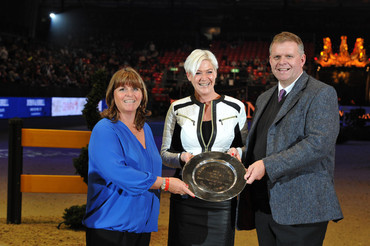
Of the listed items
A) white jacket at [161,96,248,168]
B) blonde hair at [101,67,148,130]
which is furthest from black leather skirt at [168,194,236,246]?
blonde hair at [101,67,148,130]

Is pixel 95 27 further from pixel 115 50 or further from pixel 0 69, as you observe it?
pixel 0 69

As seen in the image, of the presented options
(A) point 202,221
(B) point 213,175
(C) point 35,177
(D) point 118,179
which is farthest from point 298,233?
(C) point 35,177

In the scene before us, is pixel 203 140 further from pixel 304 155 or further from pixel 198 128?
pixel 304 155

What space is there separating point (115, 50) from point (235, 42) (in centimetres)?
837

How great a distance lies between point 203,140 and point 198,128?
79mm

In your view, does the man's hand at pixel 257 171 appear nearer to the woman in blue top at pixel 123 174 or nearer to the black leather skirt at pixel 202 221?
the woman in blue top at pixel 123 174

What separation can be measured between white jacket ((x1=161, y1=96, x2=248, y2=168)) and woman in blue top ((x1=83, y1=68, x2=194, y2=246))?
1.32 feet

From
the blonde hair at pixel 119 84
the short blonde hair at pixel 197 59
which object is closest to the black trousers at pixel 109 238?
the blonde hair at pixel 119 84

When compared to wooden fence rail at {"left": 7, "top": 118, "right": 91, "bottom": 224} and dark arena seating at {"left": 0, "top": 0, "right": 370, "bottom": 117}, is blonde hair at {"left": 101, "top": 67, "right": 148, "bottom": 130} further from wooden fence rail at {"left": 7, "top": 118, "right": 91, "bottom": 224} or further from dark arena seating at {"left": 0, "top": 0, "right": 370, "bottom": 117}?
dark arena seating at {"left": 0, "top": 0, "right": 370, "bottom": 117}

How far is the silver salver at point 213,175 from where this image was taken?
2.28 m

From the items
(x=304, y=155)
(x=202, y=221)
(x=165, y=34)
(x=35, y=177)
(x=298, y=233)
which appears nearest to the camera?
(x=304, y=155)

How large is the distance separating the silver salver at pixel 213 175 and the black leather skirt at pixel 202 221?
293mm

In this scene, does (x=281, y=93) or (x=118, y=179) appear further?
(x=281, y=93)

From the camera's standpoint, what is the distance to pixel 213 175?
2.31 meters
